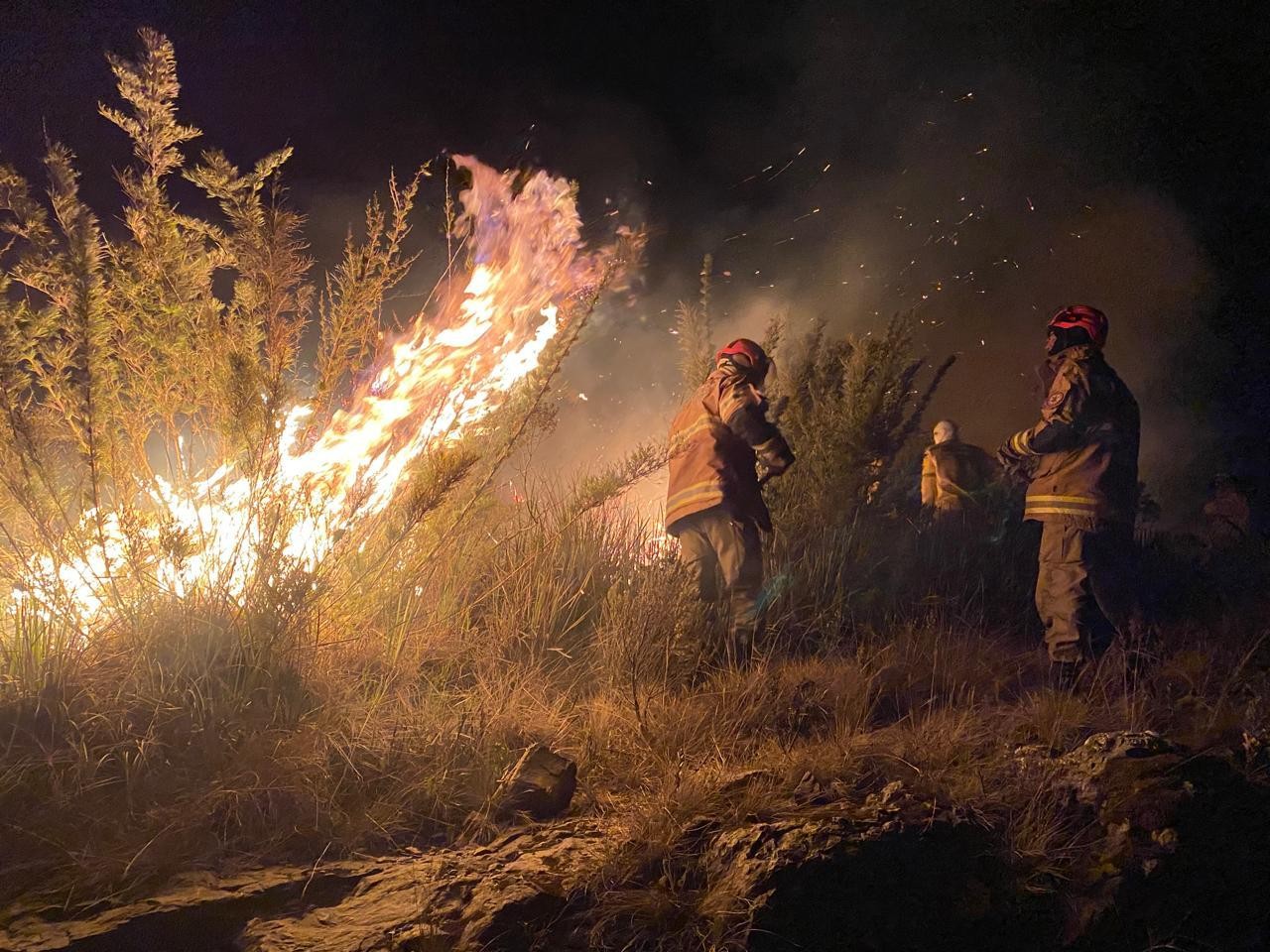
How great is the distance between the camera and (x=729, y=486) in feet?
14.8

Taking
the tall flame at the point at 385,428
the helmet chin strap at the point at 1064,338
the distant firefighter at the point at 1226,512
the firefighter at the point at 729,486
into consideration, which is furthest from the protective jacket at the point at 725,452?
the distant firefighter at the point at 1226,512

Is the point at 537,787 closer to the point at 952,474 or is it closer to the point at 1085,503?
the point at 1085,503

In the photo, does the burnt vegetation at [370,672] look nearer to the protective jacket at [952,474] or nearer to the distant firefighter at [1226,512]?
the protective jacket at [952,474]

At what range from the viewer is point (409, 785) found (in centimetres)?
265

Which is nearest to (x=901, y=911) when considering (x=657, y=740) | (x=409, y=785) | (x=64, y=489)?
(x=657, y=740)

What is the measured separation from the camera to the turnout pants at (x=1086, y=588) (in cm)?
434

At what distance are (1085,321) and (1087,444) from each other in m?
0.73

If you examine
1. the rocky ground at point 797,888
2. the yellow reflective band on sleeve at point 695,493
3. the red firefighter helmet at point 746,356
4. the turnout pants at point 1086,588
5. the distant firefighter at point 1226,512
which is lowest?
the rocky ground at point 797,888

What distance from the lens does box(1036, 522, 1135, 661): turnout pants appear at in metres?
4.34

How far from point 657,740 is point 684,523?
1858 millimetres

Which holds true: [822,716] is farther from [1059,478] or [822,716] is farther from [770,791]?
[1059,478]

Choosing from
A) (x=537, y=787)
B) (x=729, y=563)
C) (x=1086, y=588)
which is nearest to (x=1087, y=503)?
(x=1086, y=588)

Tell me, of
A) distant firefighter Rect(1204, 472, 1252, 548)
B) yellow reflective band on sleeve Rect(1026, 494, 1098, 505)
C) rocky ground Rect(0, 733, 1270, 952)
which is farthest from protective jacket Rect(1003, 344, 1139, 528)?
distant firefighter Rect(1204, 472, 1252, 548)

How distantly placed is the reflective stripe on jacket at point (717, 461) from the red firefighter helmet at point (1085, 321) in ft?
5.98
